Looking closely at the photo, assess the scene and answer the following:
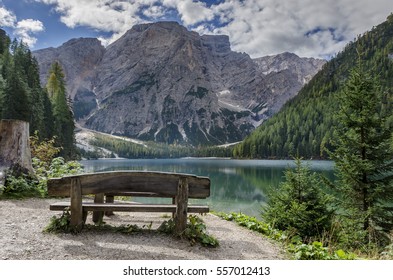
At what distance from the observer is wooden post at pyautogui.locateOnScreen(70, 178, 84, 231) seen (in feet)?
19.4

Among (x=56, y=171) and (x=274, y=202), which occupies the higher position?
(x=56, y=171)

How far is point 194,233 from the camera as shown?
607 centimetres

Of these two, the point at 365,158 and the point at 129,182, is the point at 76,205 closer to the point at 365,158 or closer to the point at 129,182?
the point at 129,182

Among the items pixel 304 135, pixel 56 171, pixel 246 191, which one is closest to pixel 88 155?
pixel 304 135

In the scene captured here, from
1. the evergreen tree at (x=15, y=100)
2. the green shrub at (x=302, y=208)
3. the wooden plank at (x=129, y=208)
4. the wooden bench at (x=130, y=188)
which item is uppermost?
the evergreen tree at (x=15, y=100)

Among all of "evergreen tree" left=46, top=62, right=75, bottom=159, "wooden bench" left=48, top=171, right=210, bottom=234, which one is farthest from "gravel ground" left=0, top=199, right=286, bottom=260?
"evergreen tree" left=46, top=62, right=75, bottom=159

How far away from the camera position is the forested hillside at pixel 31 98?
47053mm

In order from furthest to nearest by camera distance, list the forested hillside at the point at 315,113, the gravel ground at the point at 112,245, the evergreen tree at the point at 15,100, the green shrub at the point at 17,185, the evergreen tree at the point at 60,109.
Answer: the forested hillside at the point at 315,113 < the evergreen tree at the point at 60,109 < the evergreen tree at the point at 15,100 < the green shrub at the point at 17,185 < the gravel ground at the point at 112,245

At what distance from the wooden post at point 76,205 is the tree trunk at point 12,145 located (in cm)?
598

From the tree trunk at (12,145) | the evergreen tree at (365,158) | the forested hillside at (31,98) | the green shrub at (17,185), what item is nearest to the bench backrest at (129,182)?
the green shrub at (17,185)

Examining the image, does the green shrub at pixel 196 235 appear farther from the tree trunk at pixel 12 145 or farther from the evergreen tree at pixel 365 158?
the evergreen tree at pixel 365 158

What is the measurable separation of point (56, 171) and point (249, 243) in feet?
32.0

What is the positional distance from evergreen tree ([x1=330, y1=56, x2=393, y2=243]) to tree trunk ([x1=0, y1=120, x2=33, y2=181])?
11.9 metres
